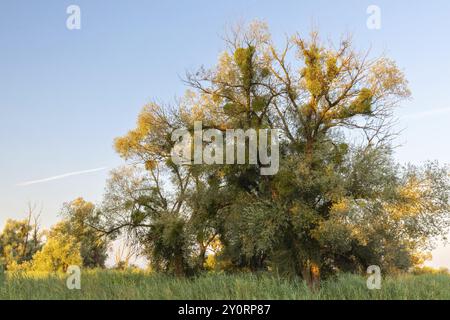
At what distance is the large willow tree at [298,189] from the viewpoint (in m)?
26.8

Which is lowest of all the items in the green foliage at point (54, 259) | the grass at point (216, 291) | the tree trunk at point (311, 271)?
the green foliage at point (54, 259)

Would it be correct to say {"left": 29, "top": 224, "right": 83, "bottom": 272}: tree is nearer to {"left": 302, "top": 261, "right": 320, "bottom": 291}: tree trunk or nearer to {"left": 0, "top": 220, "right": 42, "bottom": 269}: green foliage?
{"left": 0, "top": 220, "right": 42, "bottom": 269}: green foliage

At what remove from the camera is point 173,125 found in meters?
37.1

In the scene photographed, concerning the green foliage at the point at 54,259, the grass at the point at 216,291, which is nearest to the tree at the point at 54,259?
the green foliage at the point at 54,259

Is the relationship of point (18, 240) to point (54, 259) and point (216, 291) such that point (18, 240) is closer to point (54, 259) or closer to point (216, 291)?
point (54, 259)

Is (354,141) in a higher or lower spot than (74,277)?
higher

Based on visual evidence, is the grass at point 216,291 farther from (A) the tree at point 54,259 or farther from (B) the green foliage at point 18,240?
(B) the green foliage at point 18,240

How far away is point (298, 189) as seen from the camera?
27.8 m

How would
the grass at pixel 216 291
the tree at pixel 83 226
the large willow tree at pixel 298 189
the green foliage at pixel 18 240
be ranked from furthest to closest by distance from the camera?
the green foliage at pixel 18 240 → the tree at pixel 83 226 → the large willow tree at pixel 298 189 → the grass at pixel 216 291
